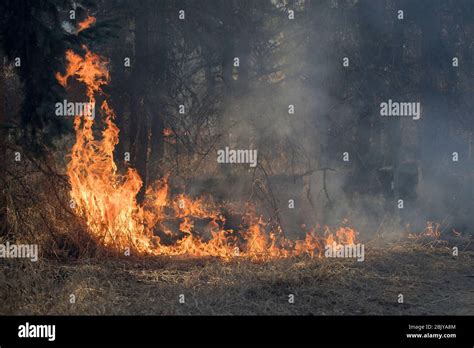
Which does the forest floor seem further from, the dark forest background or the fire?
the dark forest background

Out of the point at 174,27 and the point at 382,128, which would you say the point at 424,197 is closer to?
the point at 382,128

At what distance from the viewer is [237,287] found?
7.79 m

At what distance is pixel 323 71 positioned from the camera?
39.4 ft

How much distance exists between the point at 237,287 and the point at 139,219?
3181 millimetres

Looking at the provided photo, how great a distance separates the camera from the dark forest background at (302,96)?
1130 cm

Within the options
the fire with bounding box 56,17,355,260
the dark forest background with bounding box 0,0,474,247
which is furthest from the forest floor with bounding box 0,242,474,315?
the dark forest background with bounding box 0,0,474,247

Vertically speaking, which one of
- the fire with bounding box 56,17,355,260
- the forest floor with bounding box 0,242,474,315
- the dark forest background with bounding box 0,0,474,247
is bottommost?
the forest floor with bounding box 0,242,474,315

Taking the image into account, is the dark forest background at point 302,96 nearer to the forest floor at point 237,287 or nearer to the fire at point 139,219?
the fire at point 139,219

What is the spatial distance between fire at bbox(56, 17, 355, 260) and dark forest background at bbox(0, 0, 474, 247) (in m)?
0.60

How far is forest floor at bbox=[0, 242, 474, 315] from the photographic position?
710 cm

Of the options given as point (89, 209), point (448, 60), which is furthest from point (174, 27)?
point (448, 60)

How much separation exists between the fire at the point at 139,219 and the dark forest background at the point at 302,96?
60cm

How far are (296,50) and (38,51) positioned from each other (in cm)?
626
